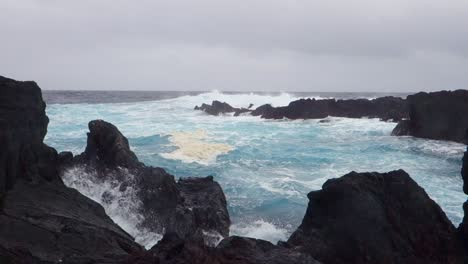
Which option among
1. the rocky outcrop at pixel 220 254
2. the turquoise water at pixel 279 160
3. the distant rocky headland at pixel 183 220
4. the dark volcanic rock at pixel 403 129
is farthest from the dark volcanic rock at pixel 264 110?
the rocky outcrop at pixel 220 254

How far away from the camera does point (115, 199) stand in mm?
10031

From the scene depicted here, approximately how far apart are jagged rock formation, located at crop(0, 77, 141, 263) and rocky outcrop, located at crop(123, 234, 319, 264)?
0.54m

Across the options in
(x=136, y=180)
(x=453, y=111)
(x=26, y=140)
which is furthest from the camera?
(x=453, y=111)

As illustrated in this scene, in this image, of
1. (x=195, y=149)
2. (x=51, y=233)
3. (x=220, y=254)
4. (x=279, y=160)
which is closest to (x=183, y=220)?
(x=51, y=233)

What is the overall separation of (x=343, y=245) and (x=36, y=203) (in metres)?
4.88

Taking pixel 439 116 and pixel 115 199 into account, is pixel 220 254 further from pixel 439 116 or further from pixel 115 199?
pixel 439 116

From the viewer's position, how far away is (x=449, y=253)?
271 inches

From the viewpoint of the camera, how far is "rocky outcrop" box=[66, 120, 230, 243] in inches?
359

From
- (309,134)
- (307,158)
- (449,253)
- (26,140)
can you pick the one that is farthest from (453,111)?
(26,140)

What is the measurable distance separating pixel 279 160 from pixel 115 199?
31.6ft

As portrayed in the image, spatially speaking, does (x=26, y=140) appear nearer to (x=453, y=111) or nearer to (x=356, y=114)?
(x=453, y=111)

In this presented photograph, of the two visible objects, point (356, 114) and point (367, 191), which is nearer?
point (367, 191)

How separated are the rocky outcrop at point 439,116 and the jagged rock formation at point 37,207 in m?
22.5

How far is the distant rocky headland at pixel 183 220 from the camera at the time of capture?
5453 millimetres
